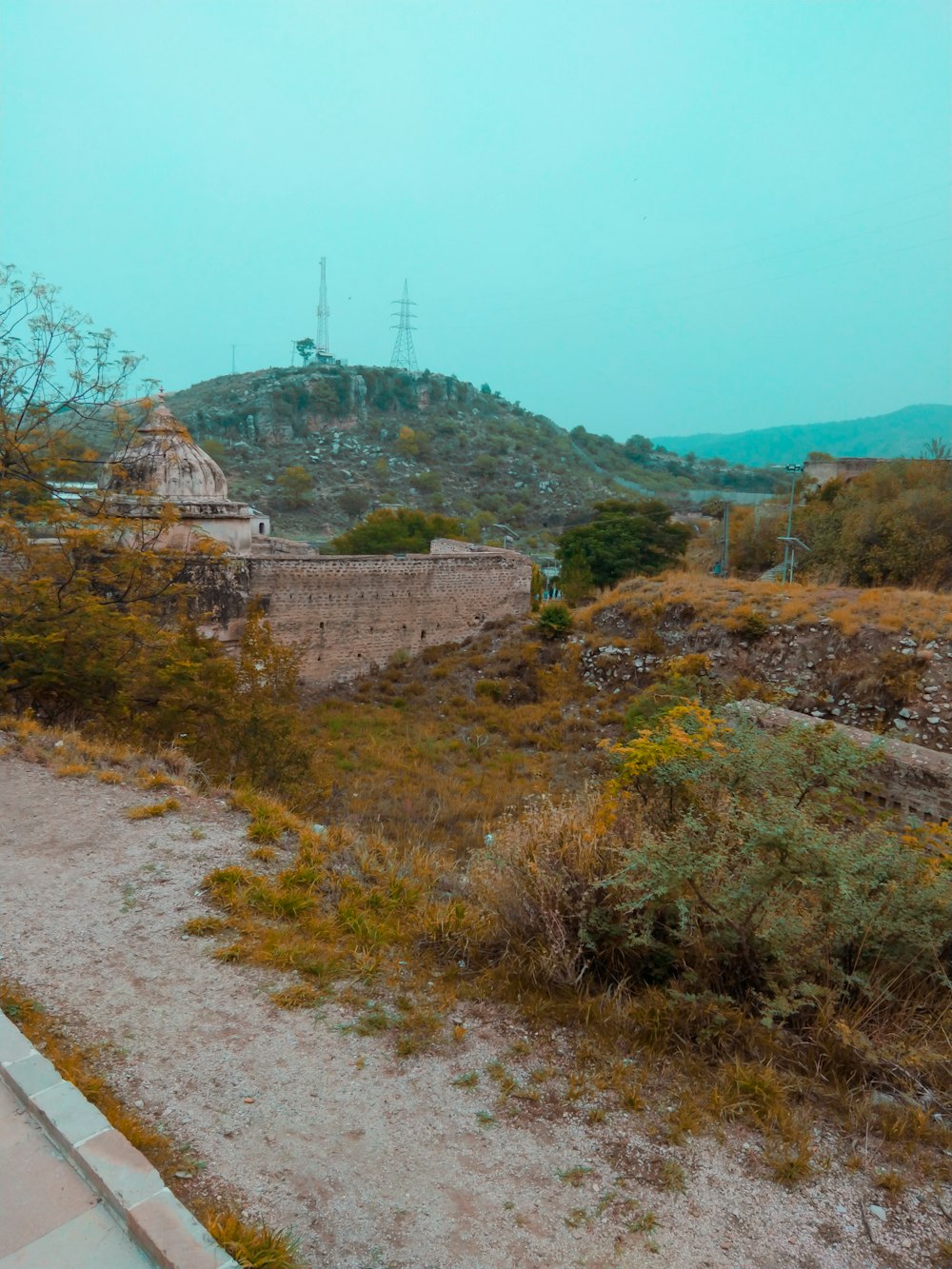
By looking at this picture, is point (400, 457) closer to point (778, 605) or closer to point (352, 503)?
point (352, 503)

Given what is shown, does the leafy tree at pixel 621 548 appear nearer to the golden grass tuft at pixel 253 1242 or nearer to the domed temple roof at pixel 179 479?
the domed temple roof at pixel 179 479

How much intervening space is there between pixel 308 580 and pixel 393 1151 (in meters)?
13.2

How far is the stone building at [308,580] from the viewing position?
500 inches

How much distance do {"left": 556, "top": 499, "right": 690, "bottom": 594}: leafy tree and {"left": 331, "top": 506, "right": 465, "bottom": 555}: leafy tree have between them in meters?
7.88

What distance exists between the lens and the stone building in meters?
12.7

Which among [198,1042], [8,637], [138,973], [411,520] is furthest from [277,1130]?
[411,520]

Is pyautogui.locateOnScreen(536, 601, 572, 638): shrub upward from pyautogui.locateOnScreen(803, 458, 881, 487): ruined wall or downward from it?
downward

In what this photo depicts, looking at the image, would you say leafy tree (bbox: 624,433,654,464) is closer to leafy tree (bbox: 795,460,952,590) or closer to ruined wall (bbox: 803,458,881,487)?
ruined wall (bbox: 803,458,881,487)

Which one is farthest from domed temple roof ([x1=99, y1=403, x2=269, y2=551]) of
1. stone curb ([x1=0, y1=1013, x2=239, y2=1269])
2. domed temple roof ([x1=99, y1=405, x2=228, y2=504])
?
stone curb ([x1=0, y1=1013, x2=239, y2=1269])

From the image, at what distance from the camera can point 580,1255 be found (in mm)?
2191

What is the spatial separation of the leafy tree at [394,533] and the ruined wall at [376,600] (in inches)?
557

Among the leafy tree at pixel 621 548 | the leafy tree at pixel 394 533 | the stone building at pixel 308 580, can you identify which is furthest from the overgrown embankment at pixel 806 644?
the leafy tree at pixel 394 533

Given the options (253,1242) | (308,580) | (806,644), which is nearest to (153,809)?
(253,1242)

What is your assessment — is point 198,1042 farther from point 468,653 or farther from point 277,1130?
point 468,653
